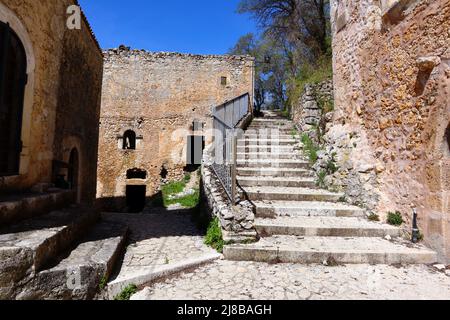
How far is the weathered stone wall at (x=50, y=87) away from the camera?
4.08 m

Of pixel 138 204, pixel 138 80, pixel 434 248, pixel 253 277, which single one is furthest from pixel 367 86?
pixel 138 204

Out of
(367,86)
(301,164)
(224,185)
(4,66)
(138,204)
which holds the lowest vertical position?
(138,204)

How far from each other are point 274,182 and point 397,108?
259cm

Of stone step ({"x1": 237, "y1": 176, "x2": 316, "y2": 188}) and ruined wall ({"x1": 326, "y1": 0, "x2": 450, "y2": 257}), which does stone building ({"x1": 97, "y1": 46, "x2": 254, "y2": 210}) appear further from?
ruined wall ({"x1": 326, "y1": 0, "x2": 450, "y2": 257})

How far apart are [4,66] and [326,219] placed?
5054 millimetres

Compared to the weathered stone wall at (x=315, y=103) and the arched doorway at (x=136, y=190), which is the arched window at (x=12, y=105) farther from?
the arched doorway at (x=136, y=190)

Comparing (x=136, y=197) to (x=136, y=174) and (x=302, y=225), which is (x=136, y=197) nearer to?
(x=136, y=174)

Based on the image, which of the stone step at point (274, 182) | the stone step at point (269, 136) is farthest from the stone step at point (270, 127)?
the stone step at point (274, 182)

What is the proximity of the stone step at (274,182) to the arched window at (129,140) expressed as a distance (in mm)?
11648

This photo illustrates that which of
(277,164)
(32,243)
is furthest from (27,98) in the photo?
(277,164)

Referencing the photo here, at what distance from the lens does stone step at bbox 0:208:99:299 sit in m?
2.31

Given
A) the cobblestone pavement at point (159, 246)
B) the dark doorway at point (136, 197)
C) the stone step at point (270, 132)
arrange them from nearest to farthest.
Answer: the cobblestone pavement at point (159, 246) < the stone step at point (270, 132) < the dark doorway at point (136, 197)

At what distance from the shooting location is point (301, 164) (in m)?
6.91
